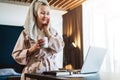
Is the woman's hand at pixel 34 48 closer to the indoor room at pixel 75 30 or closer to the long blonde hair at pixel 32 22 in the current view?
the long blonde hair at pixel 32 22

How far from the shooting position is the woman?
1.61 metres

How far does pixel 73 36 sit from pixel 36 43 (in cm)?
441

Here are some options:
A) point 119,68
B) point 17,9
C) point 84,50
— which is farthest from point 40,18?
point 17,9

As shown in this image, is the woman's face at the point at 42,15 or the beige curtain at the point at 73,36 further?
the beige curtain at the point at 73,36

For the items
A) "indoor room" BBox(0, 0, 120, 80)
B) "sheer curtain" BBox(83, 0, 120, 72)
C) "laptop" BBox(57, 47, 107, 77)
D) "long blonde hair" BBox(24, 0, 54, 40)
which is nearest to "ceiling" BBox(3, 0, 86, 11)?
"indoor room" BBox(0, 0, 120, 80)

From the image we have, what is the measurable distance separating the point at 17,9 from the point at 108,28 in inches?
109

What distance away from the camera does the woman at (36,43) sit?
1.61 meters

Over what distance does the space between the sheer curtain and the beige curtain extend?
0.34 meters

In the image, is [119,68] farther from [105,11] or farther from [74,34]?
[74,34]

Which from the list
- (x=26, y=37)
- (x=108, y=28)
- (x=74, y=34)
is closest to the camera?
(x=26, y=37)

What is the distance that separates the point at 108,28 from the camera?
4.74 meters

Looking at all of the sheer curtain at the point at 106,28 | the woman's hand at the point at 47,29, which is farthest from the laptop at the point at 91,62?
the sheer curtain at the point at 106,28

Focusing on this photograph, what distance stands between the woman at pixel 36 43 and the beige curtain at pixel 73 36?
3.91m

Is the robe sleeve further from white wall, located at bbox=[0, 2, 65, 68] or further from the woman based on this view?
white wall, located at bbox=[0, 2, 65, 68]
